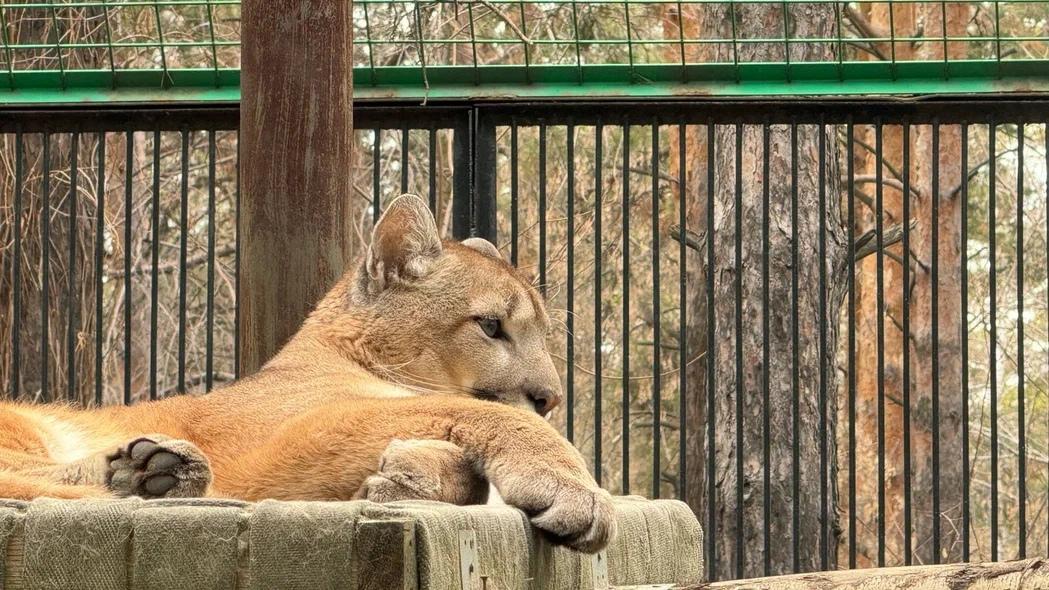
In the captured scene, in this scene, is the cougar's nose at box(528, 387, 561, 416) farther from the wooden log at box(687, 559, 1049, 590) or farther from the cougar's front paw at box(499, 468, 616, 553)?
the wooden log at box(687, 559, 1049, 590)

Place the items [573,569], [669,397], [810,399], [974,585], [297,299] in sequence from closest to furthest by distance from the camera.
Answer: [974,585], [573,569], [297,299], [810,399], [669,397]

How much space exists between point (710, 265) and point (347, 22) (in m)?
2.05

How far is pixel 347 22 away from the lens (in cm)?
635

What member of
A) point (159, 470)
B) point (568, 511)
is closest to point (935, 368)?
point (568, 511)

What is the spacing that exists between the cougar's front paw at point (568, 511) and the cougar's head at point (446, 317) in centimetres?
195

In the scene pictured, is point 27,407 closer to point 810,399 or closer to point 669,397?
point 810,399

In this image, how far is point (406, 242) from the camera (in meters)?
5.89

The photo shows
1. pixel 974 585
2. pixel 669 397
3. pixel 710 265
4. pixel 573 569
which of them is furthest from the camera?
pixel 669 397

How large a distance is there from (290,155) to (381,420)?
8.01 ft

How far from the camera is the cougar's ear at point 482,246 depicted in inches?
245

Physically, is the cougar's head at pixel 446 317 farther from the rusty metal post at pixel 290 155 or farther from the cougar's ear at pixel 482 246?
the rusty metal post at pixel 290 155

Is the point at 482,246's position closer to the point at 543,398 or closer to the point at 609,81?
the point at 543,398

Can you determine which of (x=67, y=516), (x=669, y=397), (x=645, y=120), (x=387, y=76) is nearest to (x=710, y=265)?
(x=645, y=120)

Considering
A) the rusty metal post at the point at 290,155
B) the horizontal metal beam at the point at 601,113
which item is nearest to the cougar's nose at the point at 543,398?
the rusty metal post at the point at 290,155
